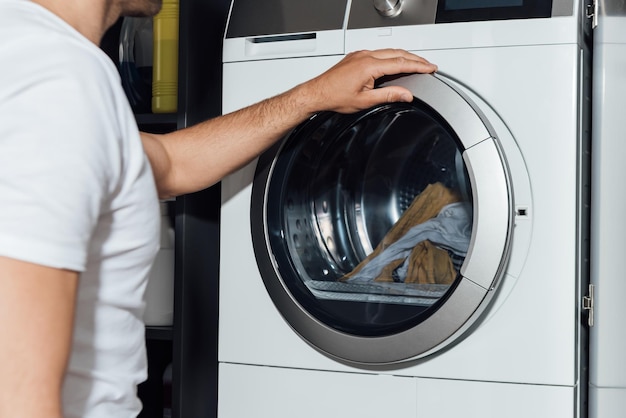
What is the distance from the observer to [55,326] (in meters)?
0.61

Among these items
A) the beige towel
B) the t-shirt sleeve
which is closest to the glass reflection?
the beige towel

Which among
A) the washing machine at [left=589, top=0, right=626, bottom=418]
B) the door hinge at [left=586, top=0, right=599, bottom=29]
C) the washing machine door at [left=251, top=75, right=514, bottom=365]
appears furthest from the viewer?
the door hinge at [left=586, top=0, right=599, bottom=29]

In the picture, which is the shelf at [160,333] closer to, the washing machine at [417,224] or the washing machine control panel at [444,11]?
the washing machine at [417,224]

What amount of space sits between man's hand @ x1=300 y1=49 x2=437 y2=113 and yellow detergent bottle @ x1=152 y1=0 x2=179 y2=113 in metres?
0.47

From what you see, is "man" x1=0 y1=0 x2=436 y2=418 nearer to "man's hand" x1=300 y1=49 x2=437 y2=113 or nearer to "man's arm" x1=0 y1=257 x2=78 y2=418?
"man's arm" x1=0 y1=257 x2=78 y2=418

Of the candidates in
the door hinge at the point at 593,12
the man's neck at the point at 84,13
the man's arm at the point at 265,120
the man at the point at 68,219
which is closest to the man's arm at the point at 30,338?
the man at the point at 68,219

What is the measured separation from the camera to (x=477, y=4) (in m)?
1.46

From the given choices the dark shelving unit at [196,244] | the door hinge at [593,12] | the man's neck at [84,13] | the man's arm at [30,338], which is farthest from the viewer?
the dark shelving unit at [196,244]

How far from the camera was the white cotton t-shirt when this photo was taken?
600 millimetres

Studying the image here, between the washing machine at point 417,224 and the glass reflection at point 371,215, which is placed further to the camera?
the glass reflection at point 371,215

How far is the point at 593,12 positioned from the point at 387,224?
1.96ft

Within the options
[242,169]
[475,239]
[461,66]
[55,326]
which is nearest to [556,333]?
[475,239]

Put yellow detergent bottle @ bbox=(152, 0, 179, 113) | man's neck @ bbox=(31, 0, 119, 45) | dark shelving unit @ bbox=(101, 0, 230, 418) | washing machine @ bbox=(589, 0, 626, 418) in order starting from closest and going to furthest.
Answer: man's neck @ bbox=(31, 0, 119, 45) < washing machine @ bbox=(589, 0, 626, 418) < dark shelving unit @ bbox=(101, 0, 230, 418) < yellow detergent bottle @ bbox=(152, 0, 179, 113)

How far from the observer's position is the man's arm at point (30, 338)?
59 centimetres
